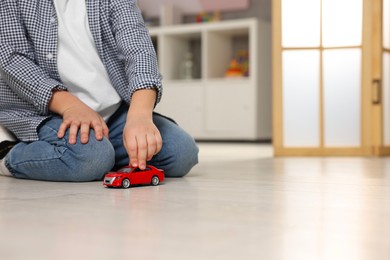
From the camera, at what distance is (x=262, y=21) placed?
4.00 meters

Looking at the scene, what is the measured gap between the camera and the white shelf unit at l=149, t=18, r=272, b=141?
3.94 meters

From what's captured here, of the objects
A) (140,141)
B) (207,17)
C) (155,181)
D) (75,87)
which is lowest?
(155,181)

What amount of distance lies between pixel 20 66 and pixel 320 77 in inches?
59.2

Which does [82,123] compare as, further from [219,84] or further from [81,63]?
[219,84]

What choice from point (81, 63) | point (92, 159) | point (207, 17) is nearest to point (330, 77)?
point (81, 63)

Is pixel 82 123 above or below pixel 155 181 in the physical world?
above

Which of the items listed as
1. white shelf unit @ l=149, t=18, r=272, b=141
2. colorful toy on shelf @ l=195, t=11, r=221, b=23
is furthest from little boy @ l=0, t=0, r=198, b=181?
colorful toy on shelf @ l=195, t=11, r=221, b=23

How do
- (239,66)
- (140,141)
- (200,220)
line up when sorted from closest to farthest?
(200,220) < (140,141) < (239,66)

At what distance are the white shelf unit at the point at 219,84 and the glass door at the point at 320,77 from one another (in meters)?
1.33

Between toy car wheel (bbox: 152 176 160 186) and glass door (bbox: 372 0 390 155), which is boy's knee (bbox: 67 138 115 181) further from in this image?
glass door (bbox: 372 0 390 155)

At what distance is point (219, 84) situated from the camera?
403cm

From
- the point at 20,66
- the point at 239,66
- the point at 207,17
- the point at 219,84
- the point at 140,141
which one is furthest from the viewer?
the point at 207,17

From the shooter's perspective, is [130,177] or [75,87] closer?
[130,177]

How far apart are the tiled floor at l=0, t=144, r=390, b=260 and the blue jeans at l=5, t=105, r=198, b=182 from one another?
0.04m
